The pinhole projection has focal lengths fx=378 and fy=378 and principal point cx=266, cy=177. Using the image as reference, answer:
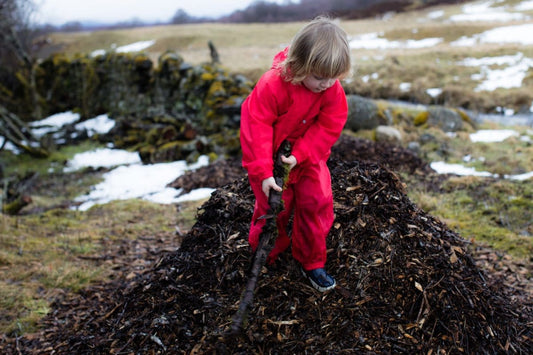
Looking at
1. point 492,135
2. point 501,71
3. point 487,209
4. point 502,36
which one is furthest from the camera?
point 502,36

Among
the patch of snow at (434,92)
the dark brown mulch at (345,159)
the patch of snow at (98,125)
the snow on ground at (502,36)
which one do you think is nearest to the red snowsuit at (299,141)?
the dark brown mulch at (345,159)

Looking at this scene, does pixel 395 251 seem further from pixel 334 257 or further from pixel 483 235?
pixel 483 235

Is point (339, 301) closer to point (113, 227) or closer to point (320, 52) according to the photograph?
point (320, 52)

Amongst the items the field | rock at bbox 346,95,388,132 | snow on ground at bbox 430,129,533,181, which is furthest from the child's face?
rock at bbox 346,95,388,132

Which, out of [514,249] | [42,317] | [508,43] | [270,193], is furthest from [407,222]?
[508,43]

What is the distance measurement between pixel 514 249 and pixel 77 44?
51.4 metres

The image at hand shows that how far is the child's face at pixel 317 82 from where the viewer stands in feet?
7.54

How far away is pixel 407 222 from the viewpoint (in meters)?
3.22

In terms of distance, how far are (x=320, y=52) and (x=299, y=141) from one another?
1.98 ft

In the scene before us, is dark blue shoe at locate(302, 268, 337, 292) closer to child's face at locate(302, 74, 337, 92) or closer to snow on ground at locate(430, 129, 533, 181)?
child's face at locate(302, 74, 337, 92)

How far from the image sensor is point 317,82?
2312 mm

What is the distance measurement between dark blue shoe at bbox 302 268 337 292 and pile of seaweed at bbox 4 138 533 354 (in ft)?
0.16

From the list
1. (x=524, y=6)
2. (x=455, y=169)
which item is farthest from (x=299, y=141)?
(x=524, y=6)

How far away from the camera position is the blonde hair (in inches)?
85.1
